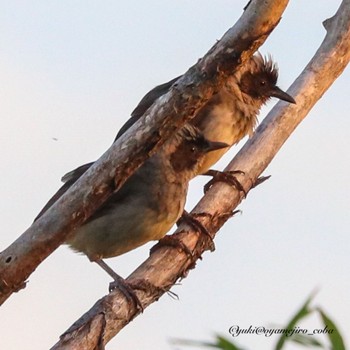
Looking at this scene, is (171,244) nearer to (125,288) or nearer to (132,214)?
(132,214)

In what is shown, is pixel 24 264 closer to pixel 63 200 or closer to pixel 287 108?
pixel 63 200

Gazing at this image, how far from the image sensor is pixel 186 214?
527 cm

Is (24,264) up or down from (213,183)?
down

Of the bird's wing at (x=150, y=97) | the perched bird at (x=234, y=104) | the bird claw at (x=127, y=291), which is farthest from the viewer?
the bird's wing at (x=150, y=97)

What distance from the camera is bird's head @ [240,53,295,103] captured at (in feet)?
22.2

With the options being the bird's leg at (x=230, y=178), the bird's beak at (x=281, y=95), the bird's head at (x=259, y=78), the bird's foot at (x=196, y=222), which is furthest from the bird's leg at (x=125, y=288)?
the bird's head at (x=259, y=78)

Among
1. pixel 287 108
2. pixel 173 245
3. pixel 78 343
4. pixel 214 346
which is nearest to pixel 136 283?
pixel 173 245

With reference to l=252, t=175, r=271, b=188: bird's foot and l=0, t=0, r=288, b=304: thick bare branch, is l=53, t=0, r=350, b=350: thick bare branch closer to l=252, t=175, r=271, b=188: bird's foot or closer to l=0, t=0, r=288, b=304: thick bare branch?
l=252, t=175, r=271, b=188: bird's foot

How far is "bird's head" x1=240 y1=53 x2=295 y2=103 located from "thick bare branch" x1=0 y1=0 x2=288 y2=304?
3.47 meters

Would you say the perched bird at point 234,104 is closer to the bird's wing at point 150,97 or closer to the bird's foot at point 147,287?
the bird's wing at point 150,97

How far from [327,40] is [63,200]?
298 centimetres

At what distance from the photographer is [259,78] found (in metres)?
6.84

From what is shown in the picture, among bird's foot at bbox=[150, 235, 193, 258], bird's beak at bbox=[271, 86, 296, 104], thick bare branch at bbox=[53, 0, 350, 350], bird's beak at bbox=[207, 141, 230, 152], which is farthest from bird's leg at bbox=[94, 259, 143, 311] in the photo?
bird's beak at bbox=[271, 86, 296, 104]

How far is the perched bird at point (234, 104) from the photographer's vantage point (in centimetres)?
611
